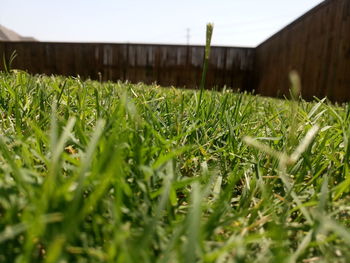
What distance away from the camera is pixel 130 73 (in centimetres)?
1039

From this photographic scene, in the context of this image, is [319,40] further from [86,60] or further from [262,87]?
[86,60]

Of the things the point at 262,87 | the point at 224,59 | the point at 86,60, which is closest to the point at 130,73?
the point at 86,60

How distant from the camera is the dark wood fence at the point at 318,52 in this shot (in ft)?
14.9

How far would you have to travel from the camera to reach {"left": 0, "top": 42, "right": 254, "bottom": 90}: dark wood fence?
10008 mm

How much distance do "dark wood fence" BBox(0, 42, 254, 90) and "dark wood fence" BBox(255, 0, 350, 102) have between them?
2.13 meters

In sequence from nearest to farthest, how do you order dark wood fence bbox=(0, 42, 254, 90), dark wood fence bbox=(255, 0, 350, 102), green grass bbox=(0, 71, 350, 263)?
green grass bbox=(0, 71, 350, 263) < dark wood fence bbox=(255, 0, 350, 102) < dark wood fence bbox=(0, 42, 254, 90)

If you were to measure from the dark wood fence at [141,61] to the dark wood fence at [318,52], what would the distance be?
2.13 m

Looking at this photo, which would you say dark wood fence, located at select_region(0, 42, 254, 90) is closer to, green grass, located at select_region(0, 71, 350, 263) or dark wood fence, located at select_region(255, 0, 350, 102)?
dark wood fence, located at select_region(255, 0, 350, 102)

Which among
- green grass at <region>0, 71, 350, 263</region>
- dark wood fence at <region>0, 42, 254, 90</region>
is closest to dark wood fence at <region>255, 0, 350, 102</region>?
dark wood fence at <region>0, 42, 254, 90</region>

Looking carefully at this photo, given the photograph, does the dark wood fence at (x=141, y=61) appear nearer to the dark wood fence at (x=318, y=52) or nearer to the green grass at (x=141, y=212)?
the dark wood fence at (x=318, y=52)

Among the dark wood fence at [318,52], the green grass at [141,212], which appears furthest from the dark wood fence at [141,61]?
the green grass at [141,212]

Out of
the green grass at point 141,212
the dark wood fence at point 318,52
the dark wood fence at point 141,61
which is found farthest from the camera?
the dark wood fence at point 141,61

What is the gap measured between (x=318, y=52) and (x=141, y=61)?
6.27 meters

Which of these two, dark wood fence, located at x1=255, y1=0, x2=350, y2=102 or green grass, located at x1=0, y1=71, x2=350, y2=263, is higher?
dark wood fence, located at x1=255, y1=0, x2=350, y2=102
